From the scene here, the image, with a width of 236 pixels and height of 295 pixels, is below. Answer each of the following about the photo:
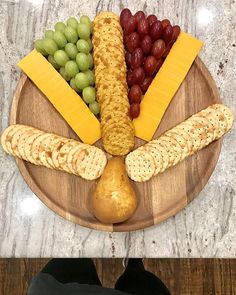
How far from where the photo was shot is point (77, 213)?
117cm

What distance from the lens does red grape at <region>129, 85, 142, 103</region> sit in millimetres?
1207

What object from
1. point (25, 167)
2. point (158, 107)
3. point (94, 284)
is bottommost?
point (94, 284)

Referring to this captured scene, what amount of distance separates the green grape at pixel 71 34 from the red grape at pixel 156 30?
0.19 m

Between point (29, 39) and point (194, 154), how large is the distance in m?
0.52

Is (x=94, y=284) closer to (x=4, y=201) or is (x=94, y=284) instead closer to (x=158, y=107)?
(x=4, y=201)

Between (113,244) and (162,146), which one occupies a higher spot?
(162,146)

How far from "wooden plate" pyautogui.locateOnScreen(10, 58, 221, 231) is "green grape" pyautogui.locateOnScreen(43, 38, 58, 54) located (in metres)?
0.09

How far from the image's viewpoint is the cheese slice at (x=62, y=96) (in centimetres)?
121

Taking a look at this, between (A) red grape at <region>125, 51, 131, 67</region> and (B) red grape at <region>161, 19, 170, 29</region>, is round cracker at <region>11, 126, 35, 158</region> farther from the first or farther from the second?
(B) red grape at <region>161, 19, 170, 29</region>

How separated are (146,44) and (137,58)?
43mm

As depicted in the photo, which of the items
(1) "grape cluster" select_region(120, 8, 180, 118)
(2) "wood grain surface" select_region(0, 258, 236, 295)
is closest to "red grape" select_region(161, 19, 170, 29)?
(1) "grape cluster" select_region(120, 8, 180, 118)

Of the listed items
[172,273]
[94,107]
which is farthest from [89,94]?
[172,273]

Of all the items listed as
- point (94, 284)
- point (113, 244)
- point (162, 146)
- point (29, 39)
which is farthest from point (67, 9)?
point (94, 284)

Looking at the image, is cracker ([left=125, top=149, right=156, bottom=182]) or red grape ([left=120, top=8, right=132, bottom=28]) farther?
red grape ([left=120, top=8, right=132, bottom=28])
